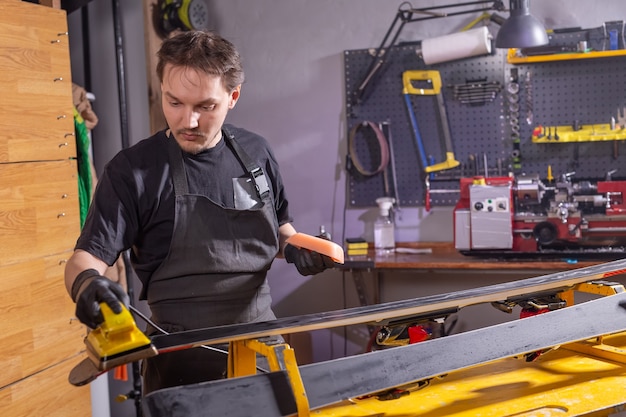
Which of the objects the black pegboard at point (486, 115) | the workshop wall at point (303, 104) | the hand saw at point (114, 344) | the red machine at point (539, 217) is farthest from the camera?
the workshop wall at point (303, 104)

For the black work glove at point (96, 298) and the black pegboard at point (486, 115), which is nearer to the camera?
the black work glove at point (96, 298)

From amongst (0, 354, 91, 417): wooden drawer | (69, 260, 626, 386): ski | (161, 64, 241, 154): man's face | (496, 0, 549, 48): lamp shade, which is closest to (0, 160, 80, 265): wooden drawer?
(0, 354, 91, 417): wooden drawer

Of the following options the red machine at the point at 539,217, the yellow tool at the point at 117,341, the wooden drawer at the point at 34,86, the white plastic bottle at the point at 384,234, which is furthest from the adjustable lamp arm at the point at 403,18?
the yellow tool at the point at 117,341

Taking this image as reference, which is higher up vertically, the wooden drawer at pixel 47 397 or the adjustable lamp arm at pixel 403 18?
the adjustable lamp arm at pixel 403 18

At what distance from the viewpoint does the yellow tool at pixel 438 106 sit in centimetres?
438

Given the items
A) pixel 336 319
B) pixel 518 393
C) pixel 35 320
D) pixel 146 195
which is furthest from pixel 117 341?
pixel 35 320

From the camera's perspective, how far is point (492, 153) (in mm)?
4359

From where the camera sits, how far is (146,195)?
2.12 meters

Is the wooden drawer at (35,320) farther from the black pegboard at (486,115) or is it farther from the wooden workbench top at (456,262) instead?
the black pegboard at (486,115)

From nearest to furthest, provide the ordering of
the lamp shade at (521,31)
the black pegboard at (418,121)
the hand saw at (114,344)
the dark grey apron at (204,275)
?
the hand saw at (114,344)
the dark grey apron at (204,275)
the lamp shade at (521,31)
the black pegboard at (418,121)

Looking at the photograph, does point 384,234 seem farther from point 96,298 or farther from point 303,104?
point 96,298

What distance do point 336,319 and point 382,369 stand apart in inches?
6.9

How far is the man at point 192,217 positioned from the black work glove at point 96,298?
0.43 m

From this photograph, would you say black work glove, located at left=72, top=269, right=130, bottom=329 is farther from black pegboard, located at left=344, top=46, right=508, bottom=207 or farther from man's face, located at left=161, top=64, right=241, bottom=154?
black pegboard, located at left=344, top=46, right=508, bottom=207
